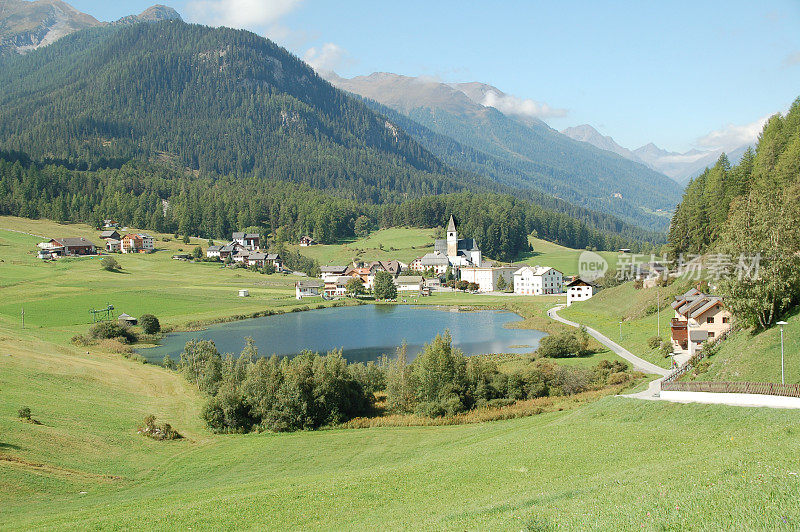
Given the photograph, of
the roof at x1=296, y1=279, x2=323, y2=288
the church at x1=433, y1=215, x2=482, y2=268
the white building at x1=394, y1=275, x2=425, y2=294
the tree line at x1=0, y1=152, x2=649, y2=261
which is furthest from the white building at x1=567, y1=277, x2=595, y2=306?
the tree line at x1=0, y1=152, x2=649, y2=261

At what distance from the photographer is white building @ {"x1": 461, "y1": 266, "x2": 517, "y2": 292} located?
105m

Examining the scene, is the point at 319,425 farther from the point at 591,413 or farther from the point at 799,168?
the point at 799,168

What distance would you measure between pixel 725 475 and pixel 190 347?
133 ft

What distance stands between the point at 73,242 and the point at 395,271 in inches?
2278

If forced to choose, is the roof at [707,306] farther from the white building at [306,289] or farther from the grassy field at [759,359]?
the white building at [306,289]

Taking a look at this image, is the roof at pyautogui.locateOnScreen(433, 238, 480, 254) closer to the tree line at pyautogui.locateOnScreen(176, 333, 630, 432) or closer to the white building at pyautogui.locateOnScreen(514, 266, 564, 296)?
the white building at pyautogui.locateOnScreen(514, 266, 564, 296)

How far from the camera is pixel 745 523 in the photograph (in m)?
8.73

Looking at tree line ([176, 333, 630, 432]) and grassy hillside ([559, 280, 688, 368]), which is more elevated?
grassy hillside ([559, 280, 688, 368])

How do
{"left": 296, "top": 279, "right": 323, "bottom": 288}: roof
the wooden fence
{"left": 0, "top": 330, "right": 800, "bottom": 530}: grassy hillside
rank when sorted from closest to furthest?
{"left": 0, "top": 330, "right": 800, "bottom": 530}: grassy hillside, the wooden fence, {"left": 296, "top": 279, "right": 323, "bottom": 288}: roof

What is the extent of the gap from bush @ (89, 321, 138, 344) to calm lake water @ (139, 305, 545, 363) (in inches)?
134

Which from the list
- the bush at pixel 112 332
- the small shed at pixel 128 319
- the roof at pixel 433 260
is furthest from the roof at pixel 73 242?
the roof at pixel 433 260

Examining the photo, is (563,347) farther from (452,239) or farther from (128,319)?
(452,239)

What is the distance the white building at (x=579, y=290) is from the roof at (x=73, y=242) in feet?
278

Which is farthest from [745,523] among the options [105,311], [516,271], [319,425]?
[516,271]
